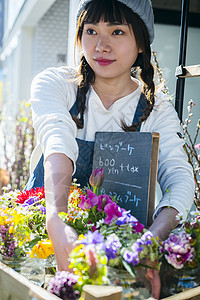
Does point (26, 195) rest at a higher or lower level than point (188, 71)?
lower

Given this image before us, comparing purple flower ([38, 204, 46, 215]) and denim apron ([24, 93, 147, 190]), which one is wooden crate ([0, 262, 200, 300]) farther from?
denim apron ([24, 93, 147, 190])

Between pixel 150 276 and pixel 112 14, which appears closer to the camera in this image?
pixel 150 276

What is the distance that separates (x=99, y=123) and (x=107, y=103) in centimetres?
9

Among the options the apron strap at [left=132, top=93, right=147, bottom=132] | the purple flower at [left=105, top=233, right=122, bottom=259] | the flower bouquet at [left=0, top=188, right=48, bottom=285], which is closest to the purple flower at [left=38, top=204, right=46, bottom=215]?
the flower bouquet at [left=0, top=188, right=48, bottom=285]

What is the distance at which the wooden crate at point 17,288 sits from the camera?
87 centimetres

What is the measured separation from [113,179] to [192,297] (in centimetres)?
50

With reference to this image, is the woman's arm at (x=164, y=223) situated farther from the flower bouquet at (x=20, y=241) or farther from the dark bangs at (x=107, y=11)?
the dark bangs at (x=107, y=11)

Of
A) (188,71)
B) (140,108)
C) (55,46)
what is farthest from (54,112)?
(55,46)

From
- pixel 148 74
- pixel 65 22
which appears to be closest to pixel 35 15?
pixel 65 22

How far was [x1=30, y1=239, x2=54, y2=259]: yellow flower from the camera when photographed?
1019mm

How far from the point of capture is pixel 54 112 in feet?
4.22

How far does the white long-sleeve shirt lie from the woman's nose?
0.64ft

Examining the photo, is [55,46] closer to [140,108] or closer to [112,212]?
[140,108]

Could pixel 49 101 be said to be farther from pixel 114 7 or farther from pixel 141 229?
pixel 141 229
